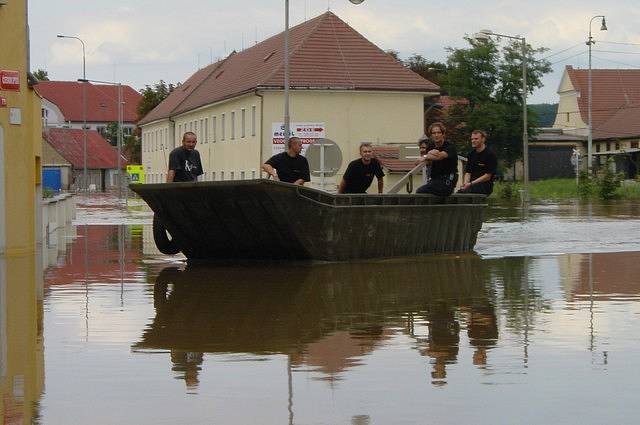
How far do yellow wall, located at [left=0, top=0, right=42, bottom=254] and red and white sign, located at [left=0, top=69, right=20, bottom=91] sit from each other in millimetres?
87

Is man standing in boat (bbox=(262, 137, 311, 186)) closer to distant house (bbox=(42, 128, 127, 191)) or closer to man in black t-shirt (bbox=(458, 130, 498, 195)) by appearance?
man in black t-shirt (bbox=(458, 130, 498, 195))

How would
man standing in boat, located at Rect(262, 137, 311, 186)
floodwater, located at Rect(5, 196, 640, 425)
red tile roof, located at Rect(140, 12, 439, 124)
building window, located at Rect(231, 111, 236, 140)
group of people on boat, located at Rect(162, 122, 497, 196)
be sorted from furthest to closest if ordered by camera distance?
building window, located at Rect(231, 111, 236, 140) → red tile roof, located at Rect(140, 12, 439, 124) → man standing in boat, located at Rect(262, 137, 311, 186) → group of people on boat, located at Rect(162, 122, 497, 196) → floodwater, located at Rect(5, 196, 640, 425)

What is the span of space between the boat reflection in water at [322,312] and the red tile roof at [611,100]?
83313mm

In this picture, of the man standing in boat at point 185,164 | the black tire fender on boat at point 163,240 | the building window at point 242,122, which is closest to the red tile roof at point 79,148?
the building window at point 242,122

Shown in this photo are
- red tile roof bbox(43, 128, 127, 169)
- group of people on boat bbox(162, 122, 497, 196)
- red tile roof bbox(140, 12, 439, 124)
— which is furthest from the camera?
red tile roof bbox(43, 128, 127, 169)

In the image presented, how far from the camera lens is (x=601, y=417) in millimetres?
6961

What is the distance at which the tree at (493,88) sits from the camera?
305ft

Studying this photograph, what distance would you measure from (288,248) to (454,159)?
2.82 metres

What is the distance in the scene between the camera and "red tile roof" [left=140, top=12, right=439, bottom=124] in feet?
205

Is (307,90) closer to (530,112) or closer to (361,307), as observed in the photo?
(530,112)

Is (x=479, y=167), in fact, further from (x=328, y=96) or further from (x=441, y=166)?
(x=328, y=96)

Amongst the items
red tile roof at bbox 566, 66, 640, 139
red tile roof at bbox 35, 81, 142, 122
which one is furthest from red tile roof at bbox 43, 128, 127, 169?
red tile roof at bbox 566, 66, 640, 139

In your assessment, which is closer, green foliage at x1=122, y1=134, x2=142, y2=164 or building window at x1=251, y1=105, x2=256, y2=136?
building window at x1=251, y1=105, x2=256, y2=136

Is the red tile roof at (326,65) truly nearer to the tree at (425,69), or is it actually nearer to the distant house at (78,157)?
the tree at (425,69)
